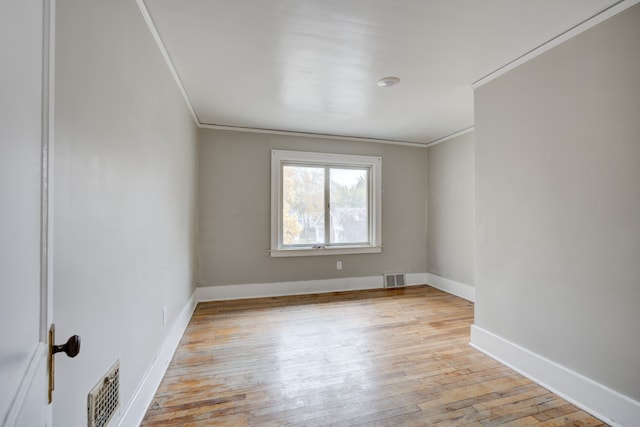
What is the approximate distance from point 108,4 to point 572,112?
264cm

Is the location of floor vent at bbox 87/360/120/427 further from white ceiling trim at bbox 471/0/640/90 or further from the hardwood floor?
white ceiling trim at bbox 471/0/640/90

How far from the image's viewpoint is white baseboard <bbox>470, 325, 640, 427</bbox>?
165 centimetres

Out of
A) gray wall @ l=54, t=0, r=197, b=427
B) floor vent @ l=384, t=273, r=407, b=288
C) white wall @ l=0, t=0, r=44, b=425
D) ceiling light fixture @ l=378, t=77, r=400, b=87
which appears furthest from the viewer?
floor vent @ l=384, t=273, r=407, b=288

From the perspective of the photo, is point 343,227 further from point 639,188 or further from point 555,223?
point 639,188

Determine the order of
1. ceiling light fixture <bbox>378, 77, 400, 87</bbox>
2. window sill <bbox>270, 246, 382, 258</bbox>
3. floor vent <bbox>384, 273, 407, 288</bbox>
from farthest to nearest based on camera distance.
→ floor vent <bbox>384, 273, 407, 288</bbox>, window sill <bbox>270, 246, 382, 258</bbox>, ceiling light fixture <bbox>378, 77, 400, 87</bbox>

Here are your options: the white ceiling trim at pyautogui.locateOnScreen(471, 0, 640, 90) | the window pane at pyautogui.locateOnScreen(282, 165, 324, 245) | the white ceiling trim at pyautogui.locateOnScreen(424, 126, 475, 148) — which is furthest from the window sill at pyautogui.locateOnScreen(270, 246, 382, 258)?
the white ceiling trim at pyautogui.locateOnScreen(471, 0, 640, 90)

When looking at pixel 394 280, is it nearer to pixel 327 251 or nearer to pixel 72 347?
pixel 327 251

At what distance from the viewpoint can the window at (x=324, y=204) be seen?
13.8 ft

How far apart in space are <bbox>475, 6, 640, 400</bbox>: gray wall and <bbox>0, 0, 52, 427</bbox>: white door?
8.29 ft

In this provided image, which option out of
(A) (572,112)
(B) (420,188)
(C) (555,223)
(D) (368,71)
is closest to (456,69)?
(D) (368,71)

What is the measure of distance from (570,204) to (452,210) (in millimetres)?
2439

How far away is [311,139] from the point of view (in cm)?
433

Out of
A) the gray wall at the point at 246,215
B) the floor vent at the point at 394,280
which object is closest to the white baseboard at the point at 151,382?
the gray wall at the point at 246,215

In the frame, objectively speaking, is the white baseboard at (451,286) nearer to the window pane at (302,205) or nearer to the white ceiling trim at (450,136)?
the window pane at (302,205)
